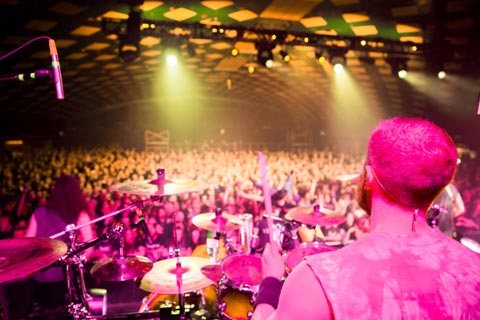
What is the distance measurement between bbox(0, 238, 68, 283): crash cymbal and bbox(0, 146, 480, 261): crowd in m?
3.02

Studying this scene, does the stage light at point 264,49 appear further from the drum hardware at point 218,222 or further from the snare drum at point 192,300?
the snare drum at point 192,300

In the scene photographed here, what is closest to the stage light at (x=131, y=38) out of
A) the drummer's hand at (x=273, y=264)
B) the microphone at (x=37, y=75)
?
the microphone at (x=37, y=75)

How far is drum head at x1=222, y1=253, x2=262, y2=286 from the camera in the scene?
2934 mm

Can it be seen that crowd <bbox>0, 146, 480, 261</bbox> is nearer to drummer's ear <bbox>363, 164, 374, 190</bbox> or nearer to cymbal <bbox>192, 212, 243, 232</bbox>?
cymbal <bbox>192, 212, 243, 232</bbox>

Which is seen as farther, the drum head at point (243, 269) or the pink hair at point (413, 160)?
the drum head at point (243, 269)

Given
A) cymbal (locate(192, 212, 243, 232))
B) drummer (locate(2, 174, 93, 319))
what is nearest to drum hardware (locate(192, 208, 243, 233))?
cymbal (locate(192, 212, 243, 232))

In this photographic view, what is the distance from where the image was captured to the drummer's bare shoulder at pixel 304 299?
848 millimetres

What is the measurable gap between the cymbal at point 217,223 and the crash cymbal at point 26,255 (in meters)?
1.92

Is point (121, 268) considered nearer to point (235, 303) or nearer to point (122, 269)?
point (122, 269)

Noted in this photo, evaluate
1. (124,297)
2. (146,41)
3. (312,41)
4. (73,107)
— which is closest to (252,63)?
(312,41)

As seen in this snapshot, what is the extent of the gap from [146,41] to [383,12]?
3357mm

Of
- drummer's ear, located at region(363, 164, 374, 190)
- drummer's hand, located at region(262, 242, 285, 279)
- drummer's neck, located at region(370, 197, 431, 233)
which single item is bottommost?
drummer's hand, located at region(262, 242, 285, 279)

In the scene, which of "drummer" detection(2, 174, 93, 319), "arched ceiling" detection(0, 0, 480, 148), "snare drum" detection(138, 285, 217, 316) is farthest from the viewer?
"arched ceiling" detection(0, 0, 480, 148)

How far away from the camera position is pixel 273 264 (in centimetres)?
111
